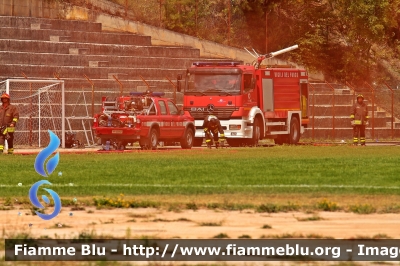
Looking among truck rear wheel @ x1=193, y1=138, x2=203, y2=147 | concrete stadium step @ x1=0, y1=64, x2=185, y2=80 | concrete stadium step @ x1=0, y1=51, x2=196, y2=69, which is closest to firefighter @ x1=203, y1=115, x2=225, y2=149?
truck rear wheel @ x1=193, y1=138, x2=203, y2=147

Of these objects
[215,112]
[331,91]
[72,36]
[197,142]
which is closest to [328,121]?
[331,91]

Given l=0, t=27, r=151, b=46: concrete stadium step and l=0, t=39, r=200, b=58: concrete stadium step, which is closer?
Answer: l=0, t=39, r=200, b=58: concrete stadium step

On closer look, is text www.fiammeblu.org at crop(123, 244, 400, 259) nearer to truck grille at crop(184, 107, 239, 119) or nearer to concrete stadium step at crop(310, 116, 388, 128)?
truck grille at crop(184, 107, 239, 119)

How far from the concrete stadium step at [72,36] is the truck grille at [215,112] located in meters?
11.0

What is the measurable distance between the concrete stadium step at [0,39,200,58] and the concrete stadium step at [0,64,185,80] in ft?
5.42

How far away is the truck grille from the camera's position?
155 ft

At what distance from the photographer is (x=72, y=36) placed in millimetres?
56844

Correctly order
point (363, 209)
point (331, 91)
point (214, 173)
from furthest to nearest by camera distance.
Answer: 1. point (331, 91)
2. point (214, 173)
3. point (363, 209)

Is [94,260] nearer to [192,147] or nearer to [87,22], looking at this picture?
[192,147]

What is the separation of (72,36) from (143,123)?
15.5 metres

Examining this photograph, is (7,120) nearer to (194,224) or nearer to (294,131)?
(294,131)

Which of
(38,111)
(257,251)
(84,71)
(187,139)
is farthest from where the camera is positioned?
(84,71)

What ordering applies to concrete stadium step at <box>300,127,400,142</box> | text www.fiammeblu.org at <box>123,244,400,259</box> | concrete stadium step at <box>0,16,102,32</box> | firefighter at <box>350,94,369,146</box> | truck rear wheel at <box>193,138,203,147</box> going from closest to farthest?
text www.fiammeblu.org at <box>123,244,400,259</box>
truck rear wheel at <box>193,138,203,147</box>
firefighter at <box>350,94,369,146</box>
concrete stadium step at <box>0,16,102,32</box>
concrete stadium step at <box>300,127,400,142</box>

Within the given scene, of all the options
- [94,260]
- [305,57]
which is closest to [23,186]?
[94,260]
